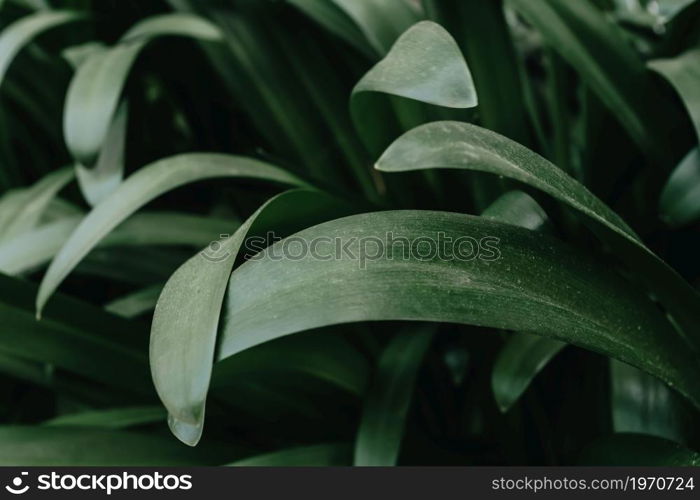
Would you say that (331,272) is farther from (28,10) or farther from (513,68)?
(28,10)

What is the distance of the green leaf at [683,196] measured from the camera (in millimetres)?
429

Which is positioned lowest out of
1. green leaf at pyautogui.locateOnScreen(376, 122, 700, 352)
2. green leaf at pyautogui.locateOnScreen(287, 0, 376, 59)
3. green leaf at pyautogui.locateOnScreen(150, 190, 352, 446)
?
green leaf at pyautogui.locateOnScreen(150, 190, 352, 446)

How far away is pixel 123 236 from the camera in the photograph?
556 millimetres

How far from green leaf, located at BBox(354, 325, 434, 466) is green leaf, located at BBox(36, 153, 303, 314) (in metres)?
0.14

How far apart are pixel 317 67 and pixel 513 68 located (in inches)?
7.8

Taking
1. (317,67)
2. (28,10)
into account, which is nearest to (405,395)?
(317,67)

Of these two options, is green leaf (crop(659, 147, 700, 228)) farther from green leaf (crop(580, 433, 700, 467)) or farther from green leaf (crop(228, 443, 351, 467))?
green leaf (crop(228, 443, 351, 467))

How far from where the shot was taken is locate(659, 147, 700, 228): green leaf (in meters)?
0.43

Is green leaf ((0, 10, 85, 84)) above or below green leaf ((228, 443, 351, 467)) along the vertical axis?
above

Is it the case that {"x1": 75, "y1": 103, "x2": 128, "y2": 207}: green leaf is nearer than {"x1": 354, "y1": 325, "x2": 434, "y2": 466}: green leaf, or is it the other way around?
{"x1": 354, "y1": 325, "x2": 434, "y2": 466}: green leaf

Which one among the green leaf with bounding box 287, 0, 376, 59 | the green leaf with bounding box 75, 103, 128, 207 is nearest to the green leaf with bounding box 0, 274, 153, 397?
the green leaf with bounding box 75, 103, 128, 207

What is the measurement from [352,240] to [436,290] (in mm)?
44

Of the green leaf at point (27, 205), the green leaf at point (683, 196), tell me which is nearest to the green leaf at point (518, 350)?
the green leaf at point (683, 196)

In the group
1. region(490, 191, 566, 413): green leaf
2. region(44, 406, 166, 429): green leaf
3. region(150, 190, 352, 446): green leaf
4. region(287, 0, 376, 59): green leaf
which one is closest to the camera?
region(150, 190, 352, 446): green leaf
